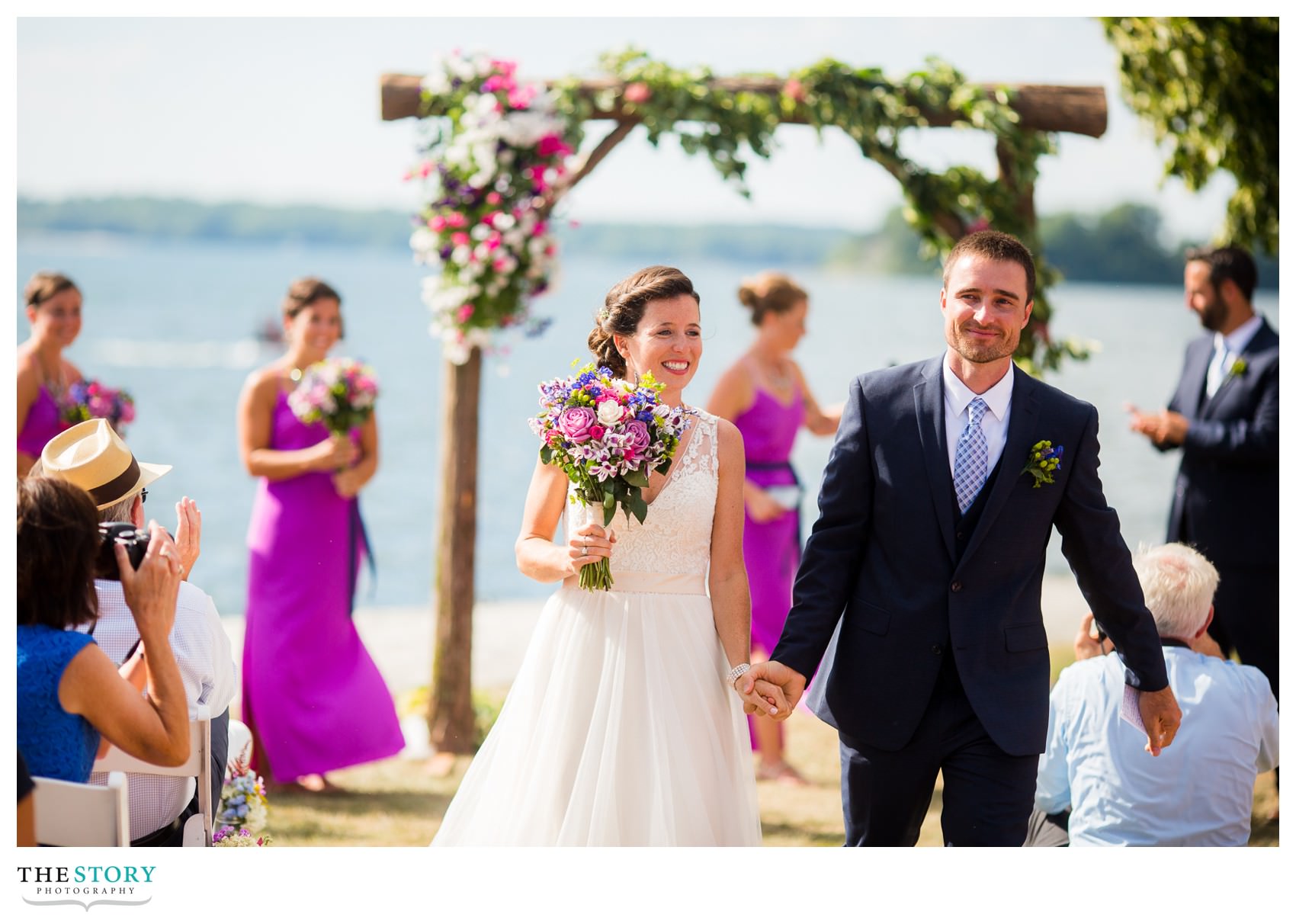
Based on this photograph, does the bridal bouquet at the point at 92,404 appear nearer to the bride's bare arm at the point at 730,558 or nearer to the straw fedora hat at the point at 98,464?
the straw fedora hat at the point at 98,464

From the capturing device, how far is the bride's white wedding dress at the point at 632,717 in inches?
135

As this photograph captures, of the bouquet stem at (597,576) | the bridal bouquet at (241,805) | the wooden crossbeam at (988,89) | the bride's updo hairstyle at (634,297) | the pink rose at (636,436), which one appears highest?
the wooden crossbeam at (988,89)

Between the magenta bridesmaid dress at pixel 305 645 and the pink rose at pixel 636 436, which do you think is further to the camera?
the magenta bridesmaid dress at pixel 305 645

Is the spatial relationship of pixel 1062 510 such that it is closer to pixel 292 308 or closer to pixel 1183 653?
pixel 1183 653

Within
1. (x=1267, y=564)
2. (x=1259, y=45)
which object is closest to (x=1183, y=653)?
(x=1267, y=564)

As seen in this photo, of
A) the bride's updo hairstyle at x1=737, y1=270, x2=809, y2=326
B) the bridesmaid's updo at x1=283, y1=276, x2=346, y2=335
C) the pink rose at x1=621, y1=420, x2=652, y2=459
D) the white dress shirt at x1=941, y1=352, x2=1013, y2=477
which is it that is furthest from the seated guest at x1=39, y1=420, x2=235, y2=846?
the bride's updo hairstyle at x1=737, y1=270, x2=809, y2=326

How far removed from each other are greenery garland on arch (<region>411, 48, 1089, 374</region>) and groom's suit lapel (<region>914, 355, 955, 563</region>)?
2612mm

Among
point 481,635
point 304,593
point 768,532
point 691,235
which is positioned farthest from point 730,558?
point 691,235

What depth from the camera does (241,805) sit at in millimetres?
3705

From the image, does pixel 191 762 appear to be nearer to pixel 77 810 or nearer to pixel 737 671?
pixel 77 810

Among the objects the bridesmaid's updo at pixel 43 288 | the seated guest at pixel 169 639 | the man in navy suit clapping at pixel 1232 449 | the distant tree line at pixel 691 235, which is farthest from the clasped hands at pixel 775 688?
the distant tree line at pixel 691 235

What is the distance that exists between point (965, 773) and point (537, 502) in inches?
51.6

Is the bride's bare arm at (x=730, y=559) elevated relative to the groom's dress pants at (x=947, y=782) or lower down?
elevated

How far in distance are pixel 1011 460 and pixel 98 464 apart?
7.62 feet
